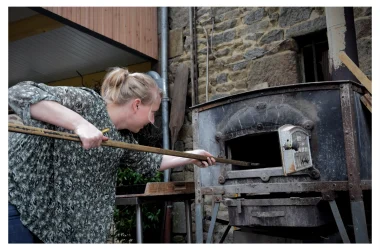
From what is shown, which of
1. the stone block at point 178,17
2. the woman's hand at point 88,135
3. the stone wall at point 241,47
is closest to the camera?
the woman's hand at point 88,135

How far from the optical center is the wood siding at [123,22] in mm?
4078

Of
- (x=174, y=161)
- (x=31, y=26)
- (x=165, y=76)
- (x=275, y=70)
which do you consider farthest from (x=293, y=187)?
(x=31, y=26)

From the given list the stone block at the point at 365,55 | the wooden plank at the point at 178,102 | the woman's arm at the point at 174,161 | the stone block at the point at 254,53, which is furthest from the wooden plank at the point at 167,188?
the stone block at the point at 365,55

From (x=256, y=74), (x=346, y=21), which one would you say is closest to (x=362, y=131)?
(x=346, y=21)

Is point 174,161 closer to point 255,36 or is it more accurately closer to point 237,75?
point 237,75

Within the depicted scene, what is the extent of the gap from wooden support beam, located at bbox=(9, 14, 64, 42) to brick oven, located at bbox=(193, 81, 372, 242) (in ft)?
8.11

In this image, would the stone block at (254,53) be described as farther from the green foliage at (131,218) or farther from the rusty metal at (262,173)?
the rusty metal at (262,173)

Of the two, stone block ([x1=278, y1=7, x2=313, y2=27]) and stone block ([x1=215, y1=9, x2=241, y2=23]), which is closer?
stone block ([x1=278, y1=7, x2=313, y2=27])

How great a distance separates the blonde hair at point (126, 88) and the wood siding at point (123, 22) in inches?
84.1

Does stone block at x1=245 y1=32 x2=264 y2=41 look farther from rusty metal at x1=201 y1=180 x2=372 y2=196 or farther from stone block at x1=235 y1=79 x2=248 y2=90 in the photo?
rusty metal at x1=201 y1=180 x2=372 y2=196

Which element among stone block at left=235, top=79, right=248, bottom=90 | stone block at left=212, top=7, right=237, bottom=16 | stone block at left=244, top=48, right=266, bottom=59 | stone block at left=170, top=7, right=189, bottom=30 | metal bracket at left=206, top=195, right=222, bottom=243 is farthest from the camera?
stone block at left=170, top=7, right=189, bottom=30

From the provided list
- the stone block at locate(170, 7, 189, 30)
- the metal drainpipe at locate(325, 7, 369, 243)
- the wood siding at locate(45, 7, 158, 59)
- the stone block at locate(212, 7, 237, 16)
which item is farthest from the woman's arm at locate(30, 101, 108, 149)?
the stone block at locate(170, 7, 189, 30)

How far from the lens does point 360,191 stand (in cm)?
230

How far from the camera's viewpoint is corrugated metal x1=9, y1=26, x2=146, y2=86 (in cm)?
461
